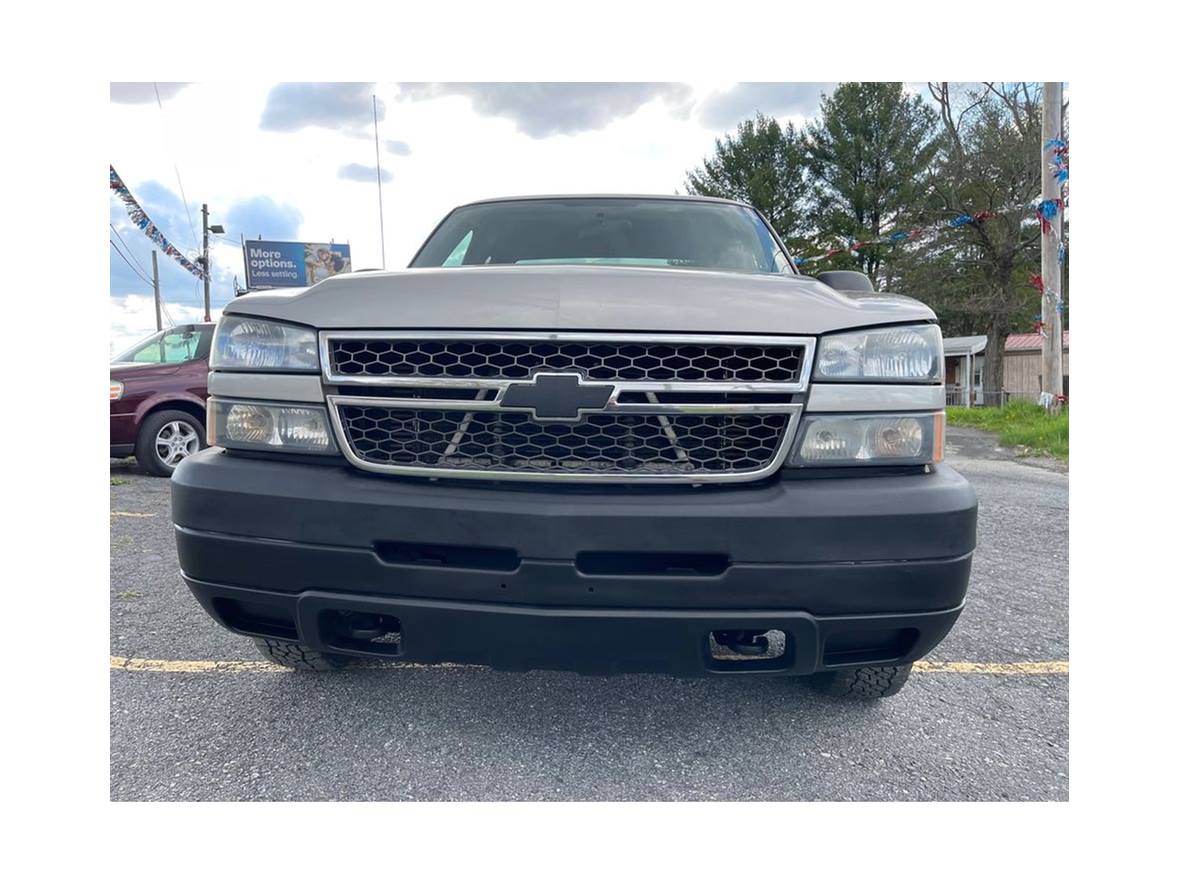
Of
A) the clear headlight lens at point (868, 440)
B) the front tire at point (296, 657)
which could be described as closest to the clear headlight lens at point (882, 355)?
the clear headlight lens at point (868, 440)

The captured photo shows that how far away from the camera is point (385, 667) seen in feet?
8.87

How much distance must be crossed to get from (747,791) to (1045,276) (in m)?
13.0

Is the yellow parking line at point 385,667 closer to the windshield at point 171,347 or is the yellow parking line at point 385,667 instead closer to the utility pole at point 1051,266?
the windshield at point 171,347

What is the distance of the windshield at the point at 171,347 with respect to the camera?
7.62 meters

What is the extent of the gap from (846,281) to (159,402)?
7133 millimetres

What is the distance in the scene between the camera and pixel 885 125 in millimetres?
28906

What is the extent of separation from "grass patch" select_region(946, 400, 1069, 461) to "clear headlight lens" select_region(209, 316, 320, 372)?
30.9 ft

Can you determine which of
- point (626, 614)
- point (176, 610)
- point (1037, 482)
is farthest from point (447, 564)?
point (1037, 482)

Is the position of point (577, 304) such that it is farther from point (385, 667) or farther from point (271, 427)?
point (385, 667)

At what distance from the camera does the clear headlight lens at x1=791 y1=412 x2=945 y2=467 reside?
1808mm

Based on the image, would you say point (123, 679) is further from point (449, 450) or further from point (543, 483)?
point (543, 483)

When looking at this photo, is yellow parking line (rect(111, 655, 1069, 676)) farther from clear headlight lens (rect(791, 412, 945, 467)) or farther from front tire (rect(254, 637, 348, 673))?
clear headlight lens (rect(791, 412, 945, 467))

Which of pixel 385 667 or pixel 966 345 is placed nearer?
pixel 385 667

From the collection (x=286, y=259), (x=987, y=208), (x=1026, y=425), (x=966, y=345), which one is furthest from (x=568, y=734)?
(x=286, y=259)
